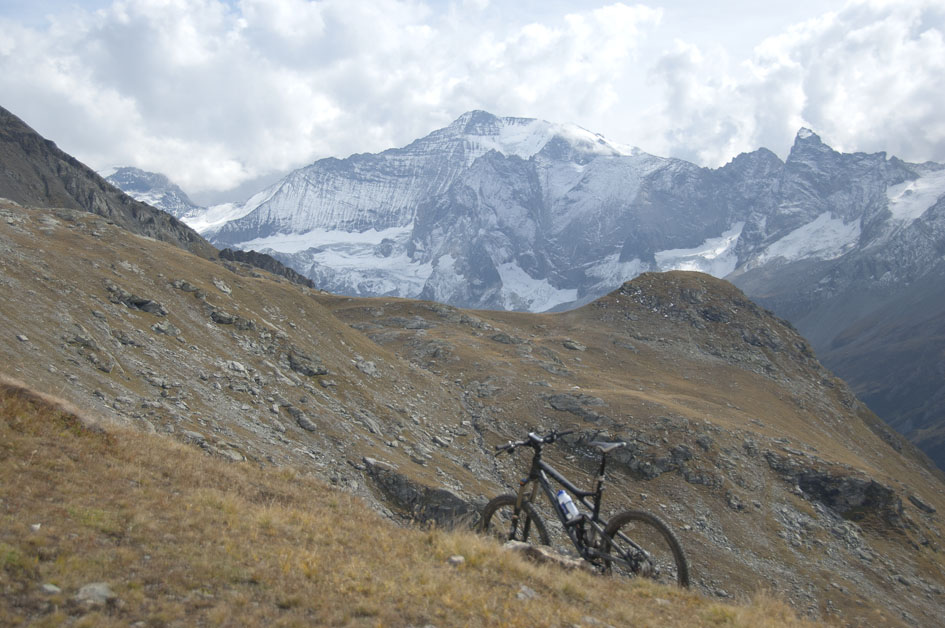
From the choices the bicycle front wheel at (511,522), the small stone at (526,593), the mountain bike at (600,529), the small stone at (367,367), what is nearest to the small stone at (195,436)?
the bicycle front wheel at (511,522)

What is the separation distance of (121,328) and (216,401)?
7761mm

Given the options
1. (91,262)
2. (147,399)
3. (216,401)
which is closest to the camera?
(147,399)

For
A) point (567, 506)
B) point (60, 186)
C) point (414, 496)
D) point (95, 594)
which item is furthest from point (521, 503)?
point (60, 186)

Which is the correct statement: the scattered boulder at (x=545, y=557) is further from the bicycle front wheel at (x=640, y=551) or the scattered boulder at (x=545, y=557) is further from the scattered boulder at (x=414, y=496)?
the scattered boulder at (x=414, y=496)

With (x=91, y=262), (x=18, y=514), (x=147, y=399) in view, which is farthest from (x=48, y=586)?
(x=91, y=262)

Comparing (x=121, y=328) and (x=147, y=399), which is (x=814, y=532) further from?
(x=121, y=328)

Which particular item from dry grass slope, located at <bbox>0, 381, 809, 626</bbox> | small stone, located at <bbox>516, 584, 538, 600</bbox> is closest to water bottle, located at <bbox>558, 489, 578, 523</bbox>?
dry grass slope, located at <bbox>0, 381, 809, 626</bbox>

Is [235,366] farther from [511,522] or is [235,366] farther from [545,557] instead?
[545,557]

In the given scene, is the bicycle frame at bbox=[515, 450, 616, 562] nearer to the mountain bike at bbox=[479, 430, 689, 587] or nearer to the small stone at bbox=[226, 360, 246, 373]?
the mountain bike at bbox=[479, 430, 689, 587]

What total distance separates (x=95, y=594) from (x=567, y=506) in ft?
27.2

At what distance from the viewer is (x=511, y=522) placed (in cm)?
1336

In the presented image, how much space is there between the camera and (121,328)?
3350 cm

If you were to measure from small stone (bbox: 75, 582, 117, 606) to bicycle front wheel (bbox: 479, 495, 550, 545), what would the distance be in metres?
7.69

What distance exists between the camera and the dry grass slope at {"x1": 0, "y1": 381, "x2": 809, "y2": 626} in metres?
8.05
